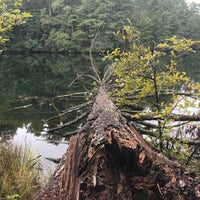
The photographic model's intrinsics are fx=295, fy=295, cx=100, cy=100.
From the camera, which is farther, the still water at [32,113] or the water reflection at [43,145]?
the still water at [32,113]

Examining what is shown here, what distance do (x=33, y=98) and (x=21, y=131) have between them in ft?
17.6

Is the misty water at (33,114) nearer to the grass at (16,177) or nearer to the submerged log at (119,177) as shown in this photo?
the grass at (16,177)

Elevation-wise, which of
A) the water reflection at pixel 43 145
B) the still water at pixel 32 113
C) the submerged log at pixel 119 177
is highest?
the still water at pixel 32 113

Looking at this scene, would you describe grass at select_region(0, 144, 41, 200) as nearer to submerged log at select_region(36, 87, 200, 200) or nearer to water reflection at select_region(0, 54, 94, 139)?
submerged log at select_region(36, 87, 200, 200)

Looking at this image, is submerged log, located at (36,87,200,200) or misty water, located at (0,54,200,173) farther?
misty water, located at (0,54,200,173)

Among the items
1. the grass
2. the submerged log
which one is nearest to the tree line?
the grass

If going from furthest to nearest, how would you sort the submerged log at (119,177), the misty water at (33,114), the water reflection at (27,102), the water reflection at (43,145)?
the water reflection at (27,102) → the misty water at (33,114) → the water reflection at (43,145) → the submerged log at (119,177)

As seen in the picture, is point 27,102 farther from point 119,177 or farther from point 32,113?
point 119,177

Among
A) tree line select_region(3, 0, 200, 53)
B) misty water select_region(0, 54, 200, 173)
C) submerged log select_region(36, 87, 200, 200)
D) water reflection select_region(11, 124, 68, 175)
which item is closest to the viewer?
submerged log select_region(36, 87, 200, 200)

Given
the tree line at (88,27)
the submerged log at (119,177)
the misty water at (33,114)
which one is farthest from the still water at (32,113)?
the tree line at (88,27)

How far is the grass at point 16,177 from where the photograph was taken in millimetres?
4801

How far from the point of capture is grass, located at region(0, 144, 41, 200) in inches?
189

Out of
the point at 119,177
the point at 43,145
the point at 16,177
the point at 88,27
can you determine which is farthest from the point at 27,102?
the point at 88,27

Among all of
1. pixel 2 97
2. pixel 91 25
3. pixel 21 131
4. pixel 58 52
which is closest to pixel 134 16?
pixel 91 25
